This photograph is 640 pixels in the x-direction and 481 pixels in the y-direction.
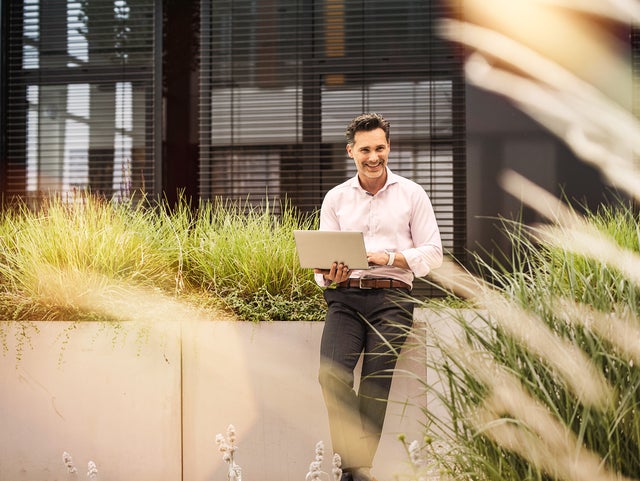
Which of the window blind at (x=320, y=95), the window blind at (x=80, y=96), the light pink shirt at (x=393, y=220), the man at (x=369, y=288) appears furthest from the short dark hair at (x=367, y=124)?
the window blind at (x=80, y=96)

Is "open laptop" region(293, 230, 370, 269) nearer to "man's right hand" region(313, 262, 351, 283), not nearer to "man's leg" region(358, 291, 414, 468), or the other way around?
"man's right hand" region(313, 262, 351, 283)

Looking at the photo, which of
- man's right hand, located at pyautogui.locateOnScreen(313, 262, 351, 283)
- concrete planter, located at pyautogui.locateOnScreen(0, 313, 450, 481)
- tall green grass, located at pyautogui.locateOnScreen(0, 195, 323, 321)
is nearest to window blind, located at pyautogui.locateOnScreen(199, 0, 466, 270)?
tall green grass, located at pyautogui.locateOnScreen(0, 195, 323, 321)

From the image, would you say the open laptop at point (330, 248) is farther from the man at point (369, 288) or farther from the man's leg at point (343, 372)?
the man's leg at point (343, 372)

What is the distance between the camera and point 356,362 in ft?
8.74

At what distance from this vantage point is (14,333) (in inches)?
120

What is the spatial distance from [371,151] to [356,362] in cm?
81

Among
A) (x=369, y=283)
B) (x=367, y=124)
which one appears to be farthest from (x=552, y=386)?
(x=367, y=124)

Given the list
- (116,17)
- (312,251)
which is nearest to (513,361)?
(312,251)

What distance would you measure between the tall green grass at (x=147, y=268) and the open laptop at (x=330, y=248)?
1.63ft

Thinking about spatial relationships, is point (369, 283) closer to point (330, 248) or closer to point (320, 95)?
point (330, 248)

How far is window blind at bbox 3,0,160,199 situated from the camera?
5.38 m

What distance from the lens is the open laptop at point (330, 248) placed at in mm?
2527

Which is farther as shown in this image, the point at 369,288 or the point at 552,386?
the point at 369,288

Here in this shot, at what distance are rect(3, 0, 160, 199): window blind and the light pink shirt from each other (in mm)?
2794
